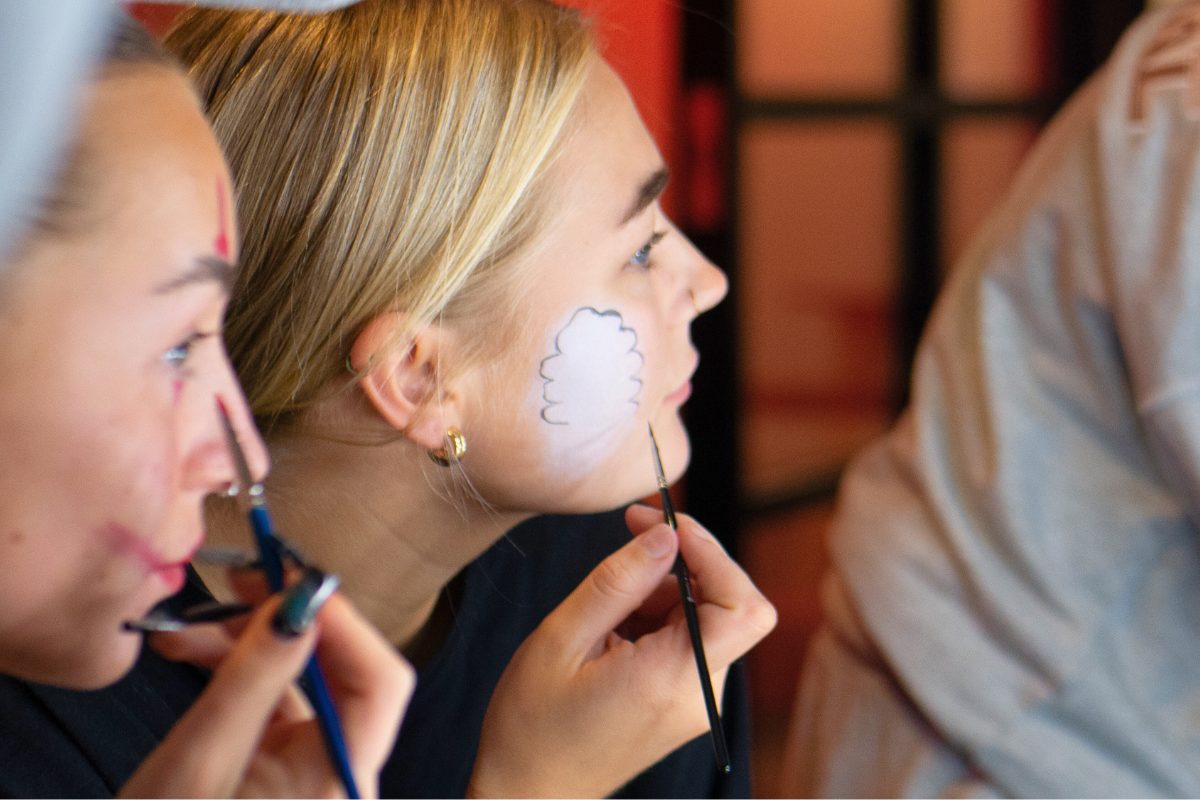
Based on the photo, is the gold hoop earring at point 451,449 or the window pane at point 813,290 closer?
the gold hoop earring at point 451,449

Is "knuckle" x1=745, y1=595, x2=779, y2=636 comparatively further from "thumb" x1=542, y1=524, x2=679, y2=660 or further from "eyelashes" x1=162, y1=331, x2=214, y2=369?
"eyelashes" x1=162, y1=331, x2=214, y2=369

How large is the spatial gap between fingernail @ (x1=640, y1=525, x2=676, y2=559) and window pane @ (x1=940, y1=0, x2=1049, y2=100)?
1.37m

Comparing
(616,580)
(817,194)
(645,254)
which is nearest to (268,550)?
(616,580)

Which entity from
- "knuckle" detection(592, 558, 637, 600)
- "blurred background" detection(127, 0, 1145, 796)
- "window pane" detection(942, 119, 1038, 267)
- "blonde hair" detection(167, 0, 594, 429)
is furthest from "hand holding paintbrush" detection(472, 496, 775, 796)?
"window pane" detection(942, 119, 1038, 267)

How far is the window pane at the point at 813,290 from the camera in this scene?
1384 millimetres

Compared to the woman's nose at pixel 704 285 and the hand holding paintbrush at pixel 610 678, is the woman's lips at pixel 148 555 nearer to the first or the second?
the hand holding paintbrush at pixel 610 678

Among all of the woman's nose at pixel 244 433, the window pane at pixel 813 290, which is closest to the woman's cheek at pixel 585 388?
the woman's nose at pixel 244 433

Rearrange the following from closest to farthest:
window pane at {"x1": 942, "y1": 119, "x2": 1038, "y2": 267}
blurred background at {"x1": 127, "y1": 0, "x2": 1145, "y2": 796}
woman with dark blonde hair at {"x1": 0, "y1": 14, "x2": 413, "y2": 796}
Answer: woman with dark blonde hair at {"x1": 0, "y1": 14, "x2": 413, "y2": 796}
blurred background at {"x1": 127, "y1": 0, "x2": 1145, "y2": 796}
window pane at {"x1": 942, "y1": 119, "x2": 1038, "y2": 267}

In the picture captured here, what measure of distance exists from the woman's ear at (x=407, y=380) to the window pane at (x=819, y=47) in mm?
992

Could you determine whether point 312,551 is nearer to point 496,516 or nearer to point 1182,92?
point 496,516

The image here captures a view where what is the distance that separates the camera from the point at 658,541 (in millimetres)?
382

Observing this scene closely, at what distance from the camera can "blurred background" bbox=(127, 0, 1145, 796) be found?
1.20 metres

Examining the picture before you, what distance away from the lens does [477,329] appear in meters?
0.42

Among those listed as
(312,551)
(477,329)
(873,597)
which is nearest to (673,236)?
(477,329)
